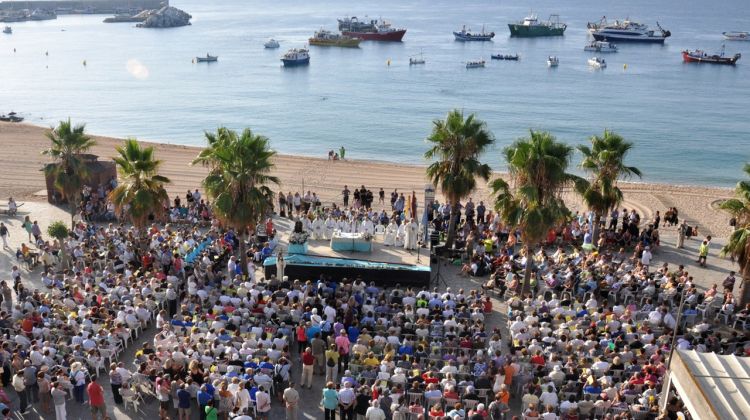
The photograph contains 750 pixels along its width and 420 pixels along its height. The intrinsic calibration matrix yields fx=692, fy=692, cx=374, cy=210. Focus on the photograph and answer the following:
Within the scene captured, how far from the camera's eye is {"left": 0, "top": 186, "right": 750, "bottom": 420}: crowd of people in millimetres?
14367

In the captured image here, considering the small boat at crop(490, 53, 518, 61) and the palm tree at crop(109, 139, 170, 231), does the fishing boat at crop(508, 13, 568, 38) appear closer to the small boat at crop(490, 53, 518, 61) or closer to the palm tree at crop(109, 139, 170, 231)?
the small boat at crop(490, 53, 518, 61)

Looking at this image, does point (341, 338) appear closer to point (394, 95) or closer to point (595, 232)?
point (595, 232)

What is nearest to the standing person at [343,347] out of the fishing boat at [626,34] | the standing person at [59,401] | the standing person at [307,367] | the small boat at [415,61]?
the standing person at [307,367]

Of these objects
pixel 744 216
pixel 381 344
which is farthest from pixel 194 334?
pixel 744 216

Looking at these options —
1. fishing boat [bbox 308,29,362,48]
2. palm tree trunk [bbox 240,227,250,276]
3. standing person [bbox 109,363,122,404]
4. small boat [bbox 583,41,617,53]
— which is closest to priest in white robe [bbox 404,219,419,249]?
palm tree trunk [bbox 240,227,250,276]

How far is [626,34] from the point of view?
142 metres

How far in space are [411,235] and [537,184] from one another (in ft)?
17.3

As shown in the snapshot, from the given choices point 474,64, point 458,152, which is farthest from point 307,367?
point 474,64

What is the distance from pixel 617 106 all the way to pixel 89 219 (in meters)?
66.1

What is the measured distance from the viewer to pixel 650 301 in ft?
68.1

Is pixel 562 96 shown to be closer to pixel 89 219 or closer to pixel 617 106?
pixel 617 106

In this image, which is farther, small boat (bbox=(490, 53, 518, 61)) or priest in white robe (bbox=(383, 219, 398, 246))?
small boat (bbox=(490, 53, 518, 61))

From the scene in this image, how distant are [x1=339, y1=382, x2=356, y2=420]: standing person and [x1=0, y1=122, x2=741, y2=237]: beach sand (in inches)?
829

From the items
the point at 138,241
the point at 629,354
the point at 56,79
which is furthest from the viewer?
the point at 56,79
